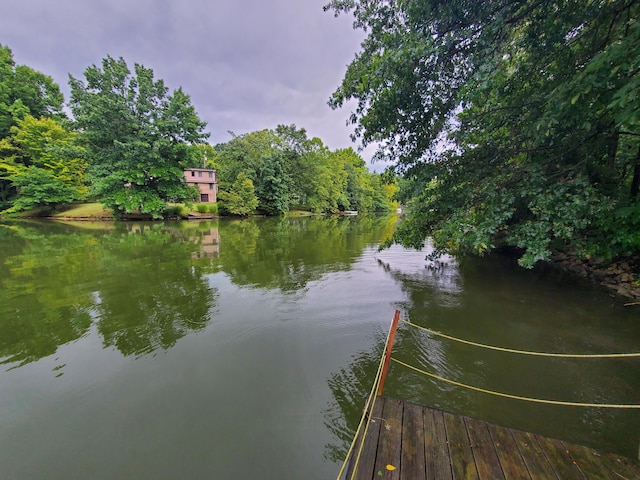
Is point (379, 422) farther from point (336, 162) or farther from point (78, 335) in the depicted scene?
point (336, 162)

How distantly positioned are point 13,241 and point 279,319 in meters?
15.6

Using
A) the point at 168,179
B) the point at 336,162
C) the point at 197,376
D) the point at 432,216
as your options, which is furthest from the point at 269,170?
the point at 197,376

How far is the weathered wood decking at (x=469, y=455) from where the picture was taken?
1.86 m

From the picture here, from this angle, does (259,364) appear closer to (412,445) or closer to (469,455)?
(412,445)

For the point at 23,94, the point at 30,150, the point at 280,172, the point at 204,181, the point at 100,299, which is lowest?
the point at 100,299

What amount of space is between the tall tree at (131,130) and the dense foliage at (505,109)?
21.4 metres

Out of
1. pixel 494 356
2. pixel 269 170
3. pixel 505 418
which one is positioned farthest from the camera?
pixel 269 170

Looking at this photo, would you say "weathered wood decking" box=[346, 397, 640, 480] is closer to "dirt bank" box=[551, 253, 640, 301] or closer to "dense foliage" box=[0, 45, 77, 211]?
"dirt bank" box=[551, 253, 640, 301]

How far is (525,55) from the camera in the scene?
584 centimetres

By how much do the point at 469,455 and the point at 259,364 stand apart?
105 inches

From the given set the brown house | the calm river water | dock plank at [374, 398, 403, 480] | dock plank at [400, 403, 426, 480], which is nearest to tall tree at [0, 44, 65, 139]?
the brown house

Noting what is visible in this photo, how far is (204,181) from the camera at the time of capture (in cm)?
3212

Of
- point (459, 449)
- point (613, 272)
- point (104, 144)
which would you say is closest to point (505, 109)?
point (613, 272)

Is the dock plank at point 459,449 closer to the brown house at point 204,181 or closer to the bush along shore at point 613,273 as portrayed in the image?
the bush along shore at point 613,273
